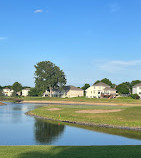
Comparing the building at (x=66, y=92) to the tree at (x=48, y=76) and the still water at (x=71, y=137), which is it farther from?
the still water at (x=71, y=137)

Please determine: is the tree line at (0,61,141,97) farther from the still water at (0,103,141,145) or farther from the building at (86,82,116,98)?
the still water at (0,103,141,145)

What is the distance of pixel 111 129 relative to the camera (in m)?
38.7

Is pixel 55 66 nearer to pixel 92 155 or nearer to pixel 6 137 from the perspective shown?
pixel 6 137

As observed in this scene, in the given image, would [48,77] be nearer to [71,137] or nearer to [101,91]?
[101,91]

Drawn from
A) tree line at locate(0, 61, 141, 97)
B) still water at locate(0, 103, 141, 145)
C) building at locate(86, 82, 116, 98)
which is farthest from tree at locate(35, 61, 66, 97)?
still water at locate(0, 103, 141, 145)

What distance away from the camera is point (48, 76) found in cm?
14125

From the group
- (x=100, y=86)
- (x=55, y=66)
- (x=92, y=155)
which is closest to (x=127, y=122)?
(x=92, y=155)

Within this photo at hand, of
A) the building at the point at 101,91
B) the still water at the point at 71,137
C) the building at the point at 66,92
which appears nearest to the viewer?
the still water at the point at 71,137

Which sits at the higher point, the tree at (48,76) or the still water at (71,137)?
the tree at (48,76)

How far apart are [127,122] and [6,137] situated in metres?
22.0

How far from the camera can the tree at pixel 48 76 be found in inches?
5487

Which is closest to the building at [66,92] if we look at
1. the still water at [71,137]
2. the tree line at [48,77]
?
the tree line at [48,77]

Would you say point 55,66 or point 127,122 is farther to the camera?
point 55,66

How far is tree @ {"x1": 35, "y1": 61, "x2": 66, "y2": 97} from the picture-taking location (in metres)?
139
